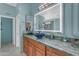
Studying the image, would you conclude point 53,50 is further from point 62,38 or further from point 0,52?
point 0,52

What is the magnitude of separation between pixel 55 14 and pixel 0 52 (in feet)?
3.06

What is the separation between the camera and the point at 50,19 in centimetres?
165

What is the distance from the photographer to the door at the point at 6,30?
1.53 m

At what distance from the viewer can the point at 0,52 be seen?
5.08 ft

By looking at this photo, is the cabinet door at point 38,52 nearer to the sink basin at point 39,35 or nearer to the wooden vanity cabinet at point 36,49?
the wooden vanity cabinet at point 36,49

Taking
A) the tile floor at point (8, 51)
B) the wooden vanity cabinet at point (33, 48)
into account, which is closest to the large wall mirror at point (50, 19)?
the wooden vanity cabinet at point (33, 48)

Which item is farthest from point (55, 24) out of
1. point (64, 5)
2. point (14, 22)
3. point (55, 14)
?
point (14, 22)

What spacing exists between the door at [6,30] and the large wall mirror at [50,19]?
1.18 ft

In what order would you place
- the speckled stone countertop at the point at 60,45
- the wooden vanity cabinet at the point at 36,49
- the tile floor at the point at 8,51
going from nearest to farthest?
the speckled stone countertop at the point at 60,45, the wooden vanity cabinet at the point at 36,49, the tile floor at the point at 8,51

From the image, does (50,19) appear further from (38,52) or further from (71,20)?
(38,52)

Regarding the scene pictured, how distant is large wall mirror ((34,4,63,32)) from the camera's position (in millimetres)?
1568

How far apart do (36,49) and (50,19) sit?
0.48 m

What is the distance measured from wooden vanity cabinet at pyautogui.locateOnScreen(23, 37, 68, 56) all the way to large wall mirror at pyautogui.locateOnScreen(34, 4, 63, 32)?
0.20 m

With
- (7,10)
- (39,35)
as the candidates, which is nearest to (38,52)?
(39,35)
